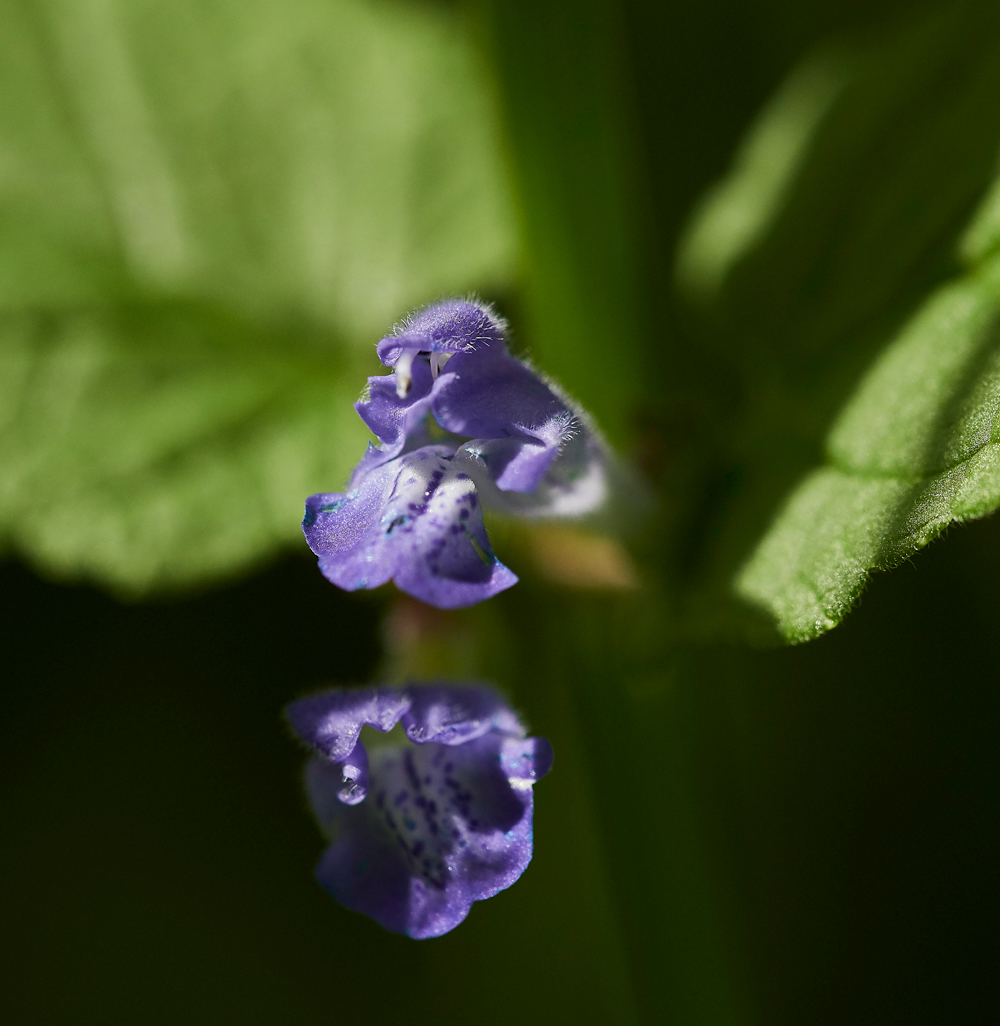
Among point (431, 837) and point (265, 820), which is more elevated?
point (265, 820)

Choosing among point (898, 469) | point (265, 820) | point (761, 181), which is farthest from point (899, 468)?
point (265, 820)

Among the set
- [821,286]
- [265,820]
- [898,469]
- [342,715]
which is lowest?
[342,715]

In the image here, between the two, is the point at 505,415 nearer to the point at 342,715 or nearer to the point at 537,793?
the point at 342,715

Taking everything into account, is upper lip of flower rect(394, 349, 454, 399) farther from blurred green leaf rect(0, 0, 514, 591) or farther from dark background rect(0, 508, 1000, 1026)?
dark background rect(0, 508, 1000, 1026)

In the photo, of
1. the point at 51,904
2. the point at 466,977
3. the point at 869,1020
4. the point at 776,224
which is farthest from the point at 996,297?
the point at 51,904

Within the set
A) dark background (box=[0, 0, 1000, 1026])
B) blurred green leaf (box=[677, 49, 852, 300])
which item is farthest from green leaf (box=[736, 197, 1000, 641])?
dark background (box=[0, 0, 1000, 1026])
